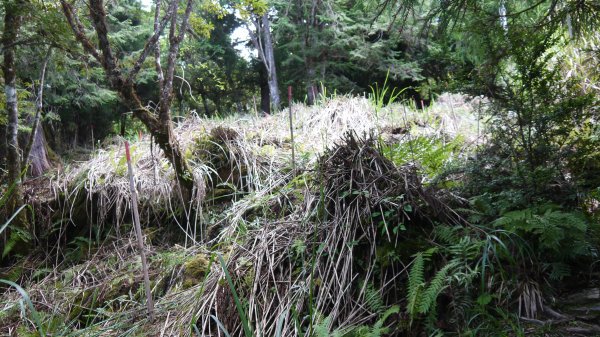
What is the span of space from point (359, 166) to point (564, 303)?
42.9 inches

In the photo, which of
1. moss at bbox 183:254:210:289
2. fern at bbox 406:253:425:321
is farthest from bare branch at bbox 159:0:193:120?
Result: fern at bbox 406:253:425:321

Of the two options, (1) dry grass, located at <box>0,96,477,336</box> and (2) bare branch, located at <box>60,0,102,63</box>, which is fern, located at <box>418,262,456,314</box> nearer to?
(1) dry grass, located at <box>0,96,477,336</box>

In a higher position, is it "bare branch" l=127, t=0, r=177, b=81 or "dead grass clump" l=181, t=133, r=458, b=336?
"bare branch" l=127, t=0, r=177, b=81

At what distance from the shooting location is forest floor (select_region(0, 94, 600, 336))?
1.81 m

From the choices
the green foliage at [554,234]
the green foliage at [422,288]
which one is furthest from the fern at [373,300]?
the green foliage at [554,234]

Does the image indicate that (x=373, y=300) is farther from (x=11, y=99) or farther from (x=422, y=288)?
(x=11, y=99)

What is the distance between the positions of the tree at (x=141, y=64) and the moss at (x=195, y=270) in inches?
35.4

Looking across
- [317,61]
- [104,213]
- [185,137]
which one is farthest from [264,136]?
[317,61]

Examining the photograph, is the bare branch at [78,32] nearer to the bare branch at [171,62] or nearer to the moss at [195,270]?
the bare branch at [171,62]

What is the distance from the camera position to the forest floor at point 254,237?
1.81m

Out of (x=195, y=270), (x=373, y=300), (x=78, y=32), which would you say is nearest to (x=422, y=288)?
(x=373, y=300)

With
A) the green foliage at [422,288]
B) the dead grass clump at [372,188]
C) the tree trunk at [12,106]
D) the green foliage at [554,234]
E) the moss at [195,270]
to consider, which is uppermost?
the tree trunk at [12,106]

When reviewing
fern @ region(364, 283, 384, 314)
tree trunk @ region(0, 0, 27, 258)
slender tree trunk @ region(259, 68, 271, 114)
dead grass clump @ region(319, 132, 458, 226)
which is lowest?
fern @ region(364, 283, 384, 314)

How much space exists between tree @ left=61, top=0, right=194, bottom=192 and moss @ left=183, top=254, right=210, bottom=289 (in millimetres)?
899
